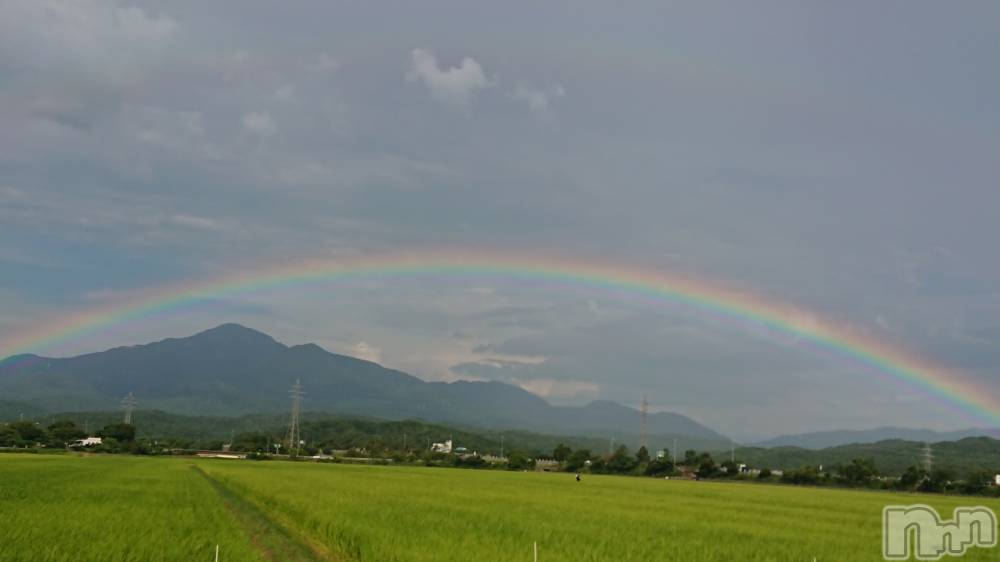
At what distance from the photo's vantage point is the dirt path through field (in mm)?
22578

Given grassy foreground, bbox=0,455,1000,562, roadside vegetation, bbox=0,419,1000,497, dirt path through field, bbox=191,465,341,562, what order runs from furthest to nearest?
1. roadside vegetation, bbox=0,419,1000,497
2. dirt path through field, bbox=191,465,341,562
3. grassy foreground, bbox=0,455,1000,562

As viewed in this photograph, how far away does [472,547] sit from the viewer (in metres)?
21.7

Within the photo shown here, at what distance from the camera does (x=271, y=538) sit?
26.6m

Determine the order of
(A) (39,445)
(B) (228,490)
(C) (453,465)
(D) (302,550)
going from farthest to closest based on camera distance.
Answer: (A) (39,445)
(C) (453,465)
(B) (228,490)
(D) (302,550)

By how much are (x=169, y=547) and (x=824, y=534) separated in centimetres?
2446

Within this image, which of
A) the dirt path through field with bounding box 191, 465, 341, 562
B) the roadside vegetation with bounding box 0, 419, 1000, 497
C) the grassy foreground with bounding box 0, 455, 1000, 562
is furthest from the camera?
the roadside vegetation with bounding box 0, 419, 1000, 497

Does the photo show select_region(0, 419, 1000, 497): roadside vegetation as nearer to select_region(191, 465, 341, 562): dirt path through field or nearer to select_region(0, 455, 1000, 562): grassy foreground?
select_region(0, 455, 1000, 562): grassy foreground

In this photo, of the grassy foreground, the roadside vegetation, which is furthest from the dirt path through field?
the roadside vegetation

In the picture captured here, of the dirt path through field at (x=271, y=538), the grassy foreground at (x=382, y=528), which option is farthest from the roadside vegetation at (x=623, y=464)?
the dirt path through field at (x=271, y=538)

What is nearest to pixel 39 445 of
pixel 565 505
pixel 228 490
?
pixel 228 490

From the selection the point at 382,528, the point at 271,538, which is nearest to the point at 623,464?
the point at 271,538

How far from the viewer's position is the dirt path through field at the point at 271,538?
2258 cm

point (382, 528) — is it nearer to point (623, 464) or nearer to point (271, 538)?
point (271, 538)

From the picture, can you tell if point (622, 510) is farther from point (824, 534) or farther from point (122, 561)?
point (122, 561)
